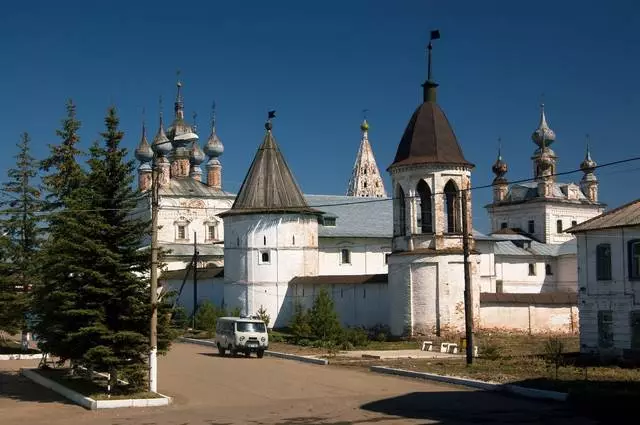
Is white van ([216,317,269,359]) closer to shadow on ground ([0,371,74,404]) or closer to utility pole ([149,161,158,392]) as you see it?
shadow on ground ([0,371,74,404])

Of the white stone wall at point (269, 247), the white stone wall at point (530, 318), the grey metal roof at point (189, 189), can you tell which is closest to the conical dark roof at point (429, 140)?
the white stone wall at point (530, 318)

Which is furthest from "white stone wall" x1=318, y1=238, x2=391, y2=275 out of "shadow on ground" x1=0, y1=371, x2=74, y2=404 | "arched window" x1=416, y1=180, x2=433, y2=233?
"shadow on ground" x1=0, y1=371, x2=74, y2=404

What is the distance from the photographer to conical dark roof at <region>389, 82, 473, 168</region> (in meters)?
38.8

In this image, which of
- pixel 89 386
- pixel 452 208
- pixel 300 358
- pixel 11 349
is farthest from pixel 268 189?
pixel 89 386

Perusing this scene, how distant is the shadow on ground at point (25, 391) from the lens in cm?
1988

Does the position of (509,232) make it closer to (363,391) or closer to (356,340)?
(356,340)

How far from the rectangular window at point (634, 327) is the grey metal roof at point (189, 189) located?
4688cm

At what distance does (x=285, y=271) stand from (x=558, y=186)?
1451 inches

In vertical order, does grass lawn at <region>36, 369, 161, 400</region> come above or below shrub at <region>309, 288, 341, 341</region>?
below

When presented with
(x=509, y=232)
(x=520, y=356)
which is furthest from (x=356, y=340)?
(x=509, y=232)

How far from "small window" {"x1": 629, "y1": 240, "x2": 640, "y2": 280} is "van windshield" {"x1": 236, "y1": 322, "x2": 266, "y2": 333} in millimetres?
13237

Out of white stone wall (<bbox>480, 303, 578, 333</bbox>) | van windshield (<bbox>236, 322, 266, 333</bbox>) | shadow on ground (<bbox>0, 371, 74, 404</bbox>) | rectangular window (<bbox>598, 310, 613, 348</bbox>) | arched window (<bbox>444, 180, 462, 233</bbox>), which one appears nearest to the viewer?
shadow on ground (<bbox>0, 371, 74, 404</bbox>)

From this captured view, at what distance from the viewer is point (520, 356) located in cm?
2919

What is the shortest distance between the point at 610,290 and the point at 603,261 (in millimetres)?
1114
